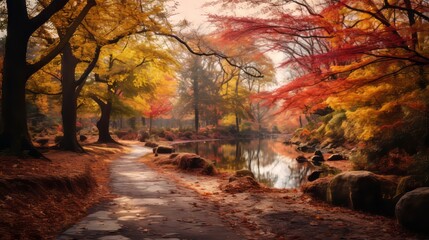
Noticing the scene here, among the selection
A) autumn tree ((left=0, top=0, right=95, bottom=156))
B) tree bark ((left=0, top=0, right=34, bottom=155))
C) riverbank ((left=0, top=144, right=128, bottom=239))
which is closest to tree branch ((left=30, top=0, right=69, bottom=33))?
autumn tree ((left=0, top=0, right=95, bottom=156))

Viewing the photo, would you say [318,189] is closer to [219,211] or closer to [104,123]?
[219,211]

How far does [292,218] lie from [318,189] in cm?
256

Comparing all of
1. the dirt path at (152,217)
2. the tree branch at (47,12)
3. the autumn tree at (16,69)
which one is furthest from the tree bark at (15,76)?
the dirt path at (152,217)

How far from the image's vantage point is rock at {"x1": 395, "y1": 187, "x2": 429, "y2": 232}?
17.8ft

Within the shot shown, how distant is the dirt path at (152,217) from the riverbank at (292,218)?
481 millimetres

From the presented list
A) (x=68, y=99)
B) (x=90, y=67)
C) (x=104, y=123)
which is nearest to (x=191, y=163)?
(x=90, y=67)

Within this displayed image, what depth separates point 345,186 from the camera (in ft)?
25.6

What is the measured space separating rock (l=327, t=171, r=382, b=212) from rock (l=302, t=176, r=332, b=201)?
64cm

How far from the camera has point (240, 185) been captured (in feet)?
33.6

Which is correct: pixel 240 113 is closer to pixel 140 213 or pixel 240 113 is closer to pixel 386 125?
pixel 386 125

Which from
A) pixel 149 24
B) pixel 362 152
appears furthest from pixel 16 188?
pixel 362 152

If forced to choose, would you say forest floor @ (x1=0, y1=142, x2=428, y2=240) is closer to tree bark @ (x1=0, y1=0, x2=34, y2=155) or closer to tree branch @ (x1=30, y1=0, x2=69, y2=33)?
tree bark @ (x1=0, y1=0, x2=34, y2=155)

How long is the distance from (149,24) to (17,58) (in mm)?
5792

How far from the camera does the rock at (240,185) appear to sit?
987cm
